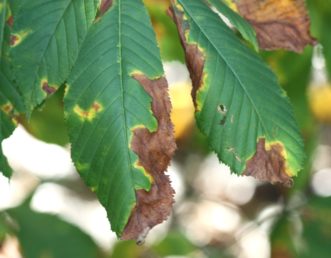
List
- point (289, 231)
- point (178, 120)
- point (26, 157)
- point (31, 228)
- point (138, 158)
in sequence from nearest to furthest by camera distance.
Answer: point (138, 158)
point (31, 228)
point (289, 231)
point (178, 120)
point (26, 157)

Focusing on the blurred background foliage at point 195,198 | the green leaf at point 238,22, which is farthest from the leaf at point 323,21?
the green leaf at point 238,22

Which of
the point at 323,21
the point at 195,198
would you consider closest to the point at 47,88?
the point at 323,21

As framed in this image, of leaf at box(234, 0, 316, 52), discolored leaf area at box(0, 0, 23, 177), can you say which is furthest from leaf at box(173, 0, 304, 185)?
discolored leaf area at box(0, 0, 23, 177)

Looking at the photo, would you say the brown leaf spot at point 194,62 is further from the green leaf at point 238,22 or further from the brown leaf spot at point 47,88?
the brown leaf spot at point 47,88

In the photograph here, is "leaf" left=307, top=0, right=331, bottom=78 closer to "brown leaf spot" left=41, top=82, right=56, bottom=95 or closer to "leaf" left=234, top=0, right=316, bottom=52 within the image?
"leaf" left=234, top=0, right=316, bottom=52

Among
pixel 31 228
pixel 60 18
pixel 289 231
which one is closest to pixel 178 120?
pixel 289 231

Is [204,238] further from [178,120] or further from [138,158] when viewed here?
[138,158]

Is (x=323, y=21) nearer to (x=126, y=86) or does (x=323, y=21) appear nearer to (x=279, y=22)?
(x=279, y=22)
